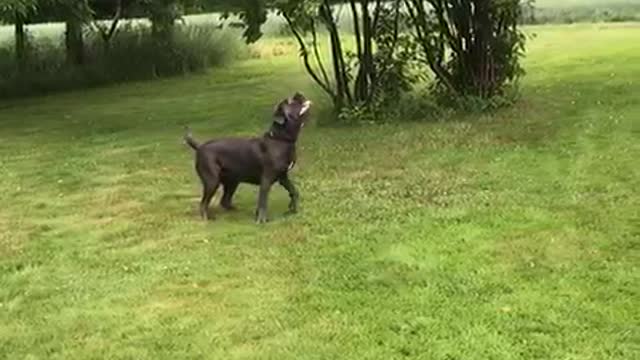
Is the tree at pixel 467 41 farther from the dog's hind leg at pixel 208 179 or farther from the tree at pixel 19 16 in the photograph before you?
the dog's hind leg at pixel 208 179

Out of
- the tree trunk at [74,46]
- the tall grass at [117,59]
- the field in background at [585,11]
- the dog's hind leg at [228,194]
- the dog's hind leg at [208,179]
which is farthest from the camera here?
the field in background at [585,11]

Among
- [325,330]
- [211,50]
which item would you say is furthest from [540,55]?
[325,330]

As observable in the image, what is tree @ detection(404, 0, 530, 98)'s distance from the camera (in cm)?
1133

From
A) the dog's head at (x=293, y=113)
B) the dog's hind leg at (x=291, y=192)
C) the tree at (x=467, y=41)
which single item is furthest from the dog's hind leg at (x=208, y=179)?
the tree at (x=467, y=41)

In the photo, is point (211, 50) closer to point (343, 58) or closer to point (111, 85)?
point (111, 85)

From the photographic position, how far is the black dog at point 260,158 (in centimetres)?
629

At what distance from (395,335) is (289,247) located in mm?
1577

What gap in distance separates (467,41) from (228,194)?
5.46 metres

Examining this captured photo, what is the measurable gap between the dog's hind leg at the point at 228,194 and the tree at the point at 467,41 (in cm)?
508

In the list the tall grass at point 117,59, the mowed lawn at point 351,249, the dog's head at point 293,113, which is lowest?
the mowed lawn at point 351,249

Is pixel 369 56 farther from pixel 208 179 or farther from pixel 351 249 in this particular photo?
pixel 351 249

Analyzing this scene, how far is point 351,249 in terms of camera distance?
18.7ft

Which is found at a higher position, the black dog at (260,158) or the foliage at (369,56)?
the foliage at (369,56)

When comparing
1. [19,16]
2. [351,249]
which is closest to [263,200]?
[351,249]
